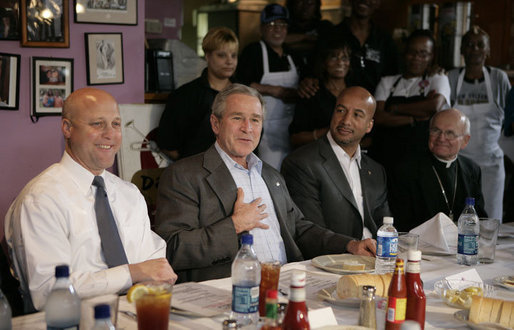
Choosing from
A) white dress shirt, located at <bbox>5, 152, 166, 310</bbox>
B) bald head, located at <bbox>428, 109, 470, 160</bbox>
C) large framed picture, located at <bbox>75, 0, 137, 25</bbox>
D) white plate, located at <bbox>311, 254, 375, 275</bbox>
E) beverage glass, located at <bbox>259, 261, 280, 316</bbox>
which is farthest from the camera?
large framed picture, located at <bbox>75, 0, 137, 25</bbox>

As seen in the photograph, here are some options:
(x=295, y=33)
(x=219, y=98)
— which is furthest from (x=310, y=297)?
(x=295, y=33)

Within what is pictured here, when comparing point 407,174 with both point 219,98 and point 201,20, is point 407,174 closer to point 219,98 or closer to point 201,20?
point 219,98

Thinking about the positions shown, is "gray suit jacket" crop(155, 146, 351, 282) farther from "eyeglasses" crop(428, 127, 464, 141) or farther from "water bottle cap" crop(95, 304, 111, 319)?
"water bottle cap" crop(95, 304, 111, 319)

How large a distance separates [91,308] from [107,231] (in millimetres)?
919

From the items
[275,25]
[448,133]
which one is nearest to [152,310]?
[448,133]

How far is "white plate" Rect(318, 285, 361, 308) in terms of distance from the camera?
2.01 meters

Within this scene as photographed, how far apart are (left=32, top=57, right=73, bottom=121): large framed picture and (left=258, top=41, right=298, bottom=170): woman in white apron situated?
4.56ft

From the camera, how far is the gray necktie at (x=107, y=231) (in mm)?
2318

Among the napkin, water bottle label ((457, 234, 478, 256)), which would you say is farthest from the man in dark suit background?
water bottle label ((457, 234, 478, 256))

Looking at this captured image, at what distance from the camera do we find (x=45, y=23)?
3691mm

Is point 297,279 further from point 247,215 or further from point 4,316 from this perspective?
point 247,215

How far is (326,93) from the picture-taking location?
438cm

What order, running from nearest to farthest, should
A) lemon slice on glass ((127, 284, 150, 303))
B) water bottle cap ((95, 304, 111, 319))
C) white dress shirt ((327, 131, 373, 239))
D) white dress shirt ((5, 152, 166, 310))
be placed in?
1. water bottle cap ((95, 304, 111, 319))
2. lemon slice on glass ((127, 284, 150, 303))
3. white dress shirt ((5, 152, 166, 310))
4. white dress shirt ((327, 131, 373, 239))

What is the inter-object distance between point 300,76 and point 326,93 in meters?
0.43
